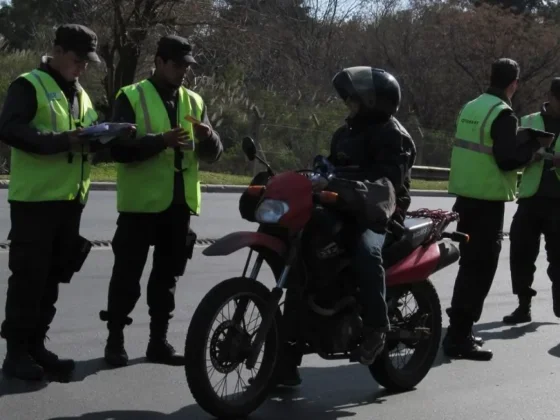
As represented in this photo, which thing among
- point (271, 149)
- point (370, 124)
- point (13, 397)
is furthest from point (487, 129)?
point (271, 149)

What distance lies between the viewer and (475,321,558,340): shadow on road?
8664 mm

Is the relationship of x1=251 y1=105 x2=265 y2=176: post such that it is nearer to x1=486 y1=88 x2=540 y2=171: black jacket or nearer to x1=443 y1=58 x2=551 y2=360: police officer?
x1=443 y1=58 x2=551 y2=360: police officer

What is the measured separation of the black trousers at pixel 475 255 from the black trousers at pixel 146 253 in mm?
2050

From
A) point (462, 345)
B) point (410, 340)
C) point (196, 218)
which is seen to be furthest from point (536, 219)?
point (196, 218)

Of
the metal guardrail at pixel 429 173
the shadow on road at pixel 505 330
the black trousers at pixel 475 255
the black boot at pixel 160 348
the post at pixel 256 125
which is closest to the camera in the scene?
the black boot at pixel 160 348

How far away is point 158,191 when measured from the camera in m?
6.78

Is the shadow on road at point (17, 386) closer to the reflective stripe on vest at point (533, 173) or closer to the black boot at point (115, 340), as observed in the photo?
the black boot at point (115, 340)

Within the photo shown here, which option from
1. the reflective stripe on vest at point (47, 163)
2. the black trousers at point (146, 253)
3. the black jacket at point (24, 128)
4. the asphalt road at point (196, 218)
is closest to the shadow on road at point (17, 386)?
the black trousers at point (146, 253)

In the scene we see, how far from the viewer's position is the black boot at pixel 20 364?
20.6ft

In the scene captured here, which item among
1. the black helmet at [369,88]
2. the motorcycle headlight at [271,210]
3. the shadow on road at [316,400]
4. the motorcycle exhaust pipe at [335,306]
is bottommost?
the shadow on road at [316,400]

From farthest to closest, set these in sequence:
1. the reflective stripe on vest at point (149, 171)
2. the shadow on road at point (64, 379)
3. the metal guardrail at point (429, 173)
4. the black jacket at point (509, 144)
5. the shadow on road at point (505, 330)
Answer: the metal guardrail at point (429, 173) → the shadow on road at point (505, 330) → the black jacket at point (509, 144) → the reflective stripe on vest at point (149, 171) → the shadow on road at point (64, 379)

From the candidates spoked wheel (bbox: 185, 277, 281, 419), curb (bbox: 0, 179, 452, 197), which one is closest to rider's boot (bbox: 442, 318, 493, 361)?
spoked wheel (bbox: 185, 277, 281, 419)

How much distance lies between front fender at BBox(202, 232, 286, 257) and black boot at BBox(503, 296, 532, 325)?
397 centimetres

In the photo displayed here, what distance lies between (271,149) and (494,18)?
16.3m
